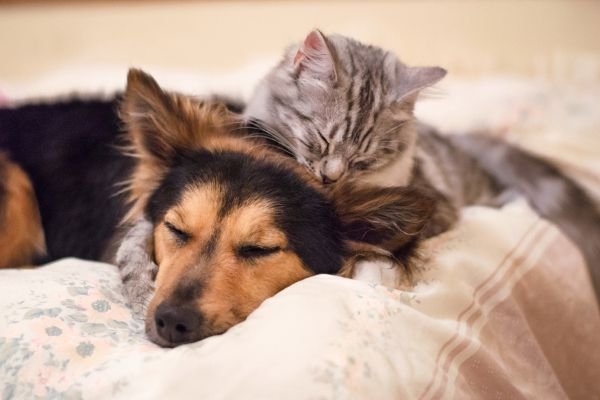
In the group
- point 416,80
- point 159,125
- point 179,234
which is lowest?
point 179,234

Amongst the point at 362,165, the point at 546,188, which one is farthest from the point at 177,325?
the point at 546,188

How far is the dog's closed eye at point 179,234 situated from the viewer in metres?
1.37

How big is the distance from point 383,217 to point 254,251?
32 centimetres

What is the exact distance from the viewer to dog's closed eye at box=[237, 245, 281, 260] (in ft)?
4.33

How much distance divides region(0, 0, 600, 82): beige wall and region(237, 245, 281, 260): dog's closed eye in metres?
2.62

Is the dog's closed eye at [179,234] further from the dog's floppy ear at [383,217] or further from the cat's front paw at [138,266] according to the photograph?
the dog's floppy ear at [383,217]

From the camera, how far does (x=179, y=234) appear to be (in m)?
1.39

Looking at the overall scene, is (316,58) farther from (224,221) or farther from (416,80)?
(224,221)

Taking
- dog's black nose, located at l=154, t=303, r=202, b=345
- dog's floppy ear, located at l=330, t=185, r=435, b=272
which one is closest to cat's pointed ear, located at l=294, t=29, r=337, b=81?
dog's floppy ear, located at l=330, t=185, r=435, b=272

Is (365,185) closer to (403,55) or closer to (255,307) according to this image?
(255,307)

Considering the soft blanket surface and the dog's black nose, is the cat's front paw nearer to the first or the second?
the soft blanket surface

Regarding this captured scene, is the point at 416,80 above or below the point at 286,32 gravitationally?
above

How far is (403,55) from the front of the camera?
12.8 feet

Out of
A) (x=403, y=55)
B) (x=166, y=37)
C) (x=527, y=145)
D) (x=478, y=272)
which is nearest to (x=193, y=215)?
(x=478, y=272)
